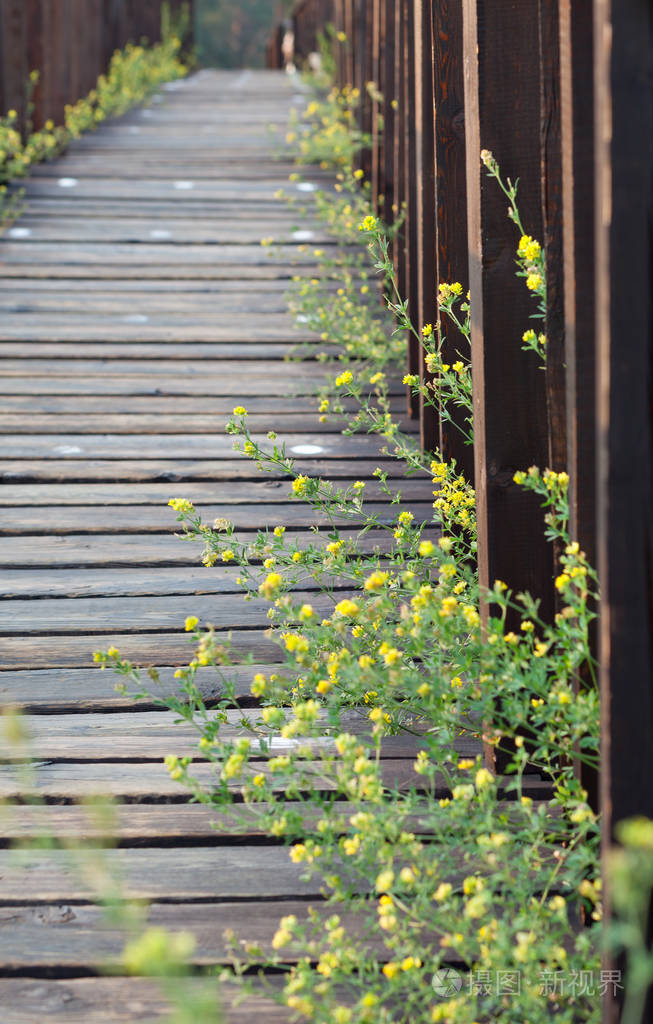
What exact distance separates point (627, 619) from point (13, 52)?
667cm

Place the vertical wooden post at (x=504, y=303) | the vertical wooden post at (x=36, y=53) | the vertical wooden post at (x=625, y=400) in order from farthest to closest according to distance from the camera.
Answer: the vertical wooden post at (x=36, y=53), the vertical wooden post at (x=504, y=303), the vertical wooden post at (x=625, y=400)

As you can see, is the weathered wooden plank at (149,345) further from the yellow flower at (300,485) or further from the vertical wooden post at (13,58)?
the vertical wooden post at (13,58)

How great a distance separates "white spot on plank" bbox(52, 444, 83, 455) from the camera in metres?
3.45

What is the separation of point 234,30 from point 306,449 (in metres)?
24.9

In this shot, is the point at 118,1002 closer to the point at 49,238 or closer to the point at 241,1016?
the point at 241,1016

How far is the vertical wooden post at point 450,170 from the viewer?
2697 mm

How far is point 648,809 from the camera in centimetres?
121

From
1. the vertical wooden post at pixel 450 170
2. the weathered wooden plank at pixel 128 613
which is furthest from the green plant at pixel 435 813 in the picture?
the vertical wooden post at pixel 450 170

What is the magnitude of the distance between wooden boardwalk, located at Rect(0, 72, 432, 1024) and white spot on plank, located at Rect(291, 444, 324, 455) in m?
0.03

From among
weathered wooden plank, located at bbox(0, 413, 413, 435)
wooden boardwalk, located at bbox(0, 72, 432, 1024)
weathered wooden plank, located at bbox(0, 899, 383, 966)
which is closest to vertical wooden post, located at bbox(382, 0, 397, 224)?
wooden boardwalk, located at bbox(0, 72, 432, 1024)

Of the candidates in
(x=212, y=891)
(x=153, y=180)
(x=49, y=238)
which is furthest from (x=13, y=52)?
(x=212, y=891)

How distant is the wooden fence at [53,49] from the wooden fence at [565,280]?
4.24m

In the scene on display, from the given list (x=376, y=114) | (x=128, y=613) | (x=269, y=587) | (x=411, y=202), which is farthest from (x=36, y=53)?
(x=269, y=587)

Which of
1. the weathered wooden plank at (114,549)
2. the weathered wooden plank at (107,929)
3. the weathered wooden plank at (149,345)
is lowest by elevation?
the weathered wooden plank at (107,929)
